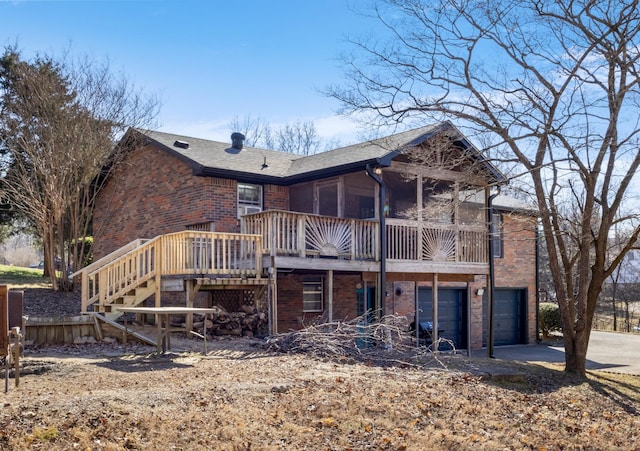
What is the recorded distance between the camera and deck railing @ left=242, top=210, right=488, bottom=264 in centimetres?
1476

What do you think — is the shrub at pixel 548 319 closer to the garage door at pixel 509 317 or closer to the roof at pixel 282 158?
the garage door at pixel 509 317

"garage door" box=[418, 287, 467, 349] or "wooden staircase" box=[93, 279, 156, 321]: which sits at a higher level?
"wooden staircase" box=[93, 279, 156, 321]

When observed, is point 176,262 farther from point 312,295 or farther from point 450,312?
point 450,312

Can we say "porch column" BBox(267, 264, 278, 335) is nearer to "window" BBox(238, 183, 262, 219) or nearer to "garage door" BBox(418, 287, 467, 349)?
"window" BBox(238, 183, 262, 219)

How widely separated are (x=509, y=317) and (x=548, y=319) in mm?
2704

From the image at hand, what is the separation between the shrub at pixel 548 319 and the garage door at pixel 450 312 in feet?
15.6

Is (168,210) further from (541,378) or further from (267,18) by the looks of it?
(541,378)

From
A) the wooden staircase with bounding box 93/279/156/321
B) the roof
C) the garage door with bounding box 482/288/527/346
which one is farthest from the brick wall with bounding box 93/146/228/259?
the garage door with bounding box 482/288/527/346

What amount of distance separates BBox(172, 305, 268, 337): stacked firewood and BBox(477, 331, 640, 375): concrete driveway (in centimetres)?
766

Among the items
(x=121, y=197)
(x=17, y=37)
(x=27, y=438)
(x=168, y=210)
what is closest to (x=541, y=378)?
(x=27, y=438)

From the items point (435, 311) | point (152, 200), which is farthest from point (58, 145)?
point (435, 311)

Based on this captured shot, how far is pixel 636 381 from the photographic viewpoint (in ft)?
47.7

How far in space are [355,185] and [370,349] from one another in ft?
23.5

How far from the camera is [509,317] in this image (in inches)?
933
